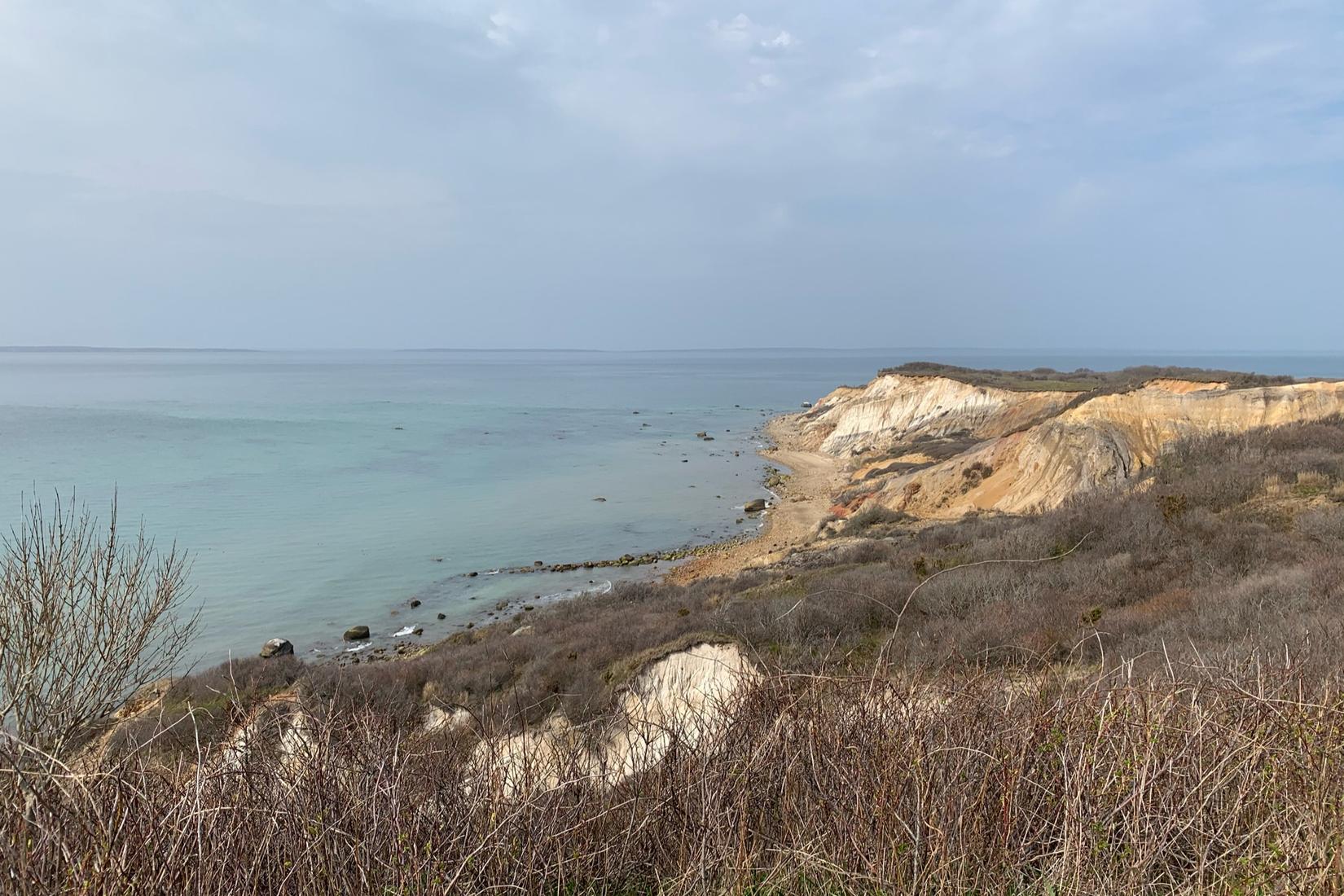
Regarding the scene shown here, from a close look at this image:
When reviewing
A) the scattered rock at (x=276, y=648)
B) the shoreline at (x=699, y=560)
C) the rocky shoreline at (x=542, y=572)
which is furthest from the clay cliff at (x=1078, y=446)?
the scattered rock at (x=276, y=648)

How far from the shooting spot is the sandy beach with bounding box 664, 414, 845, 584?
28297 millimetres

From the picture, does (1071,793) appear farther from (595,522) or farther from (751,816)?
(595,522)

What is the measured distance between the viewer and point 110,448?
5703 cm

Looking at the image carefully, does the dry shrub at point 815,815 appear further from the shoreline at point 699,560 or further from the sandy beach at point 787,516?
the sandy beach at point 787,516

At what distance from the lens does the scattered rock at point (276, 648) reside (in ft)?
66.9

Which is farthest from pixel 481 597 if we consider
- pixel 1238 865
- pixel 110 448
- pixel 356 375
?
pixel 356 375

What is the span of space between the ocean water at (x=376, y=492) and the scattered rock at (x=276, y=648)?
2.05 feet

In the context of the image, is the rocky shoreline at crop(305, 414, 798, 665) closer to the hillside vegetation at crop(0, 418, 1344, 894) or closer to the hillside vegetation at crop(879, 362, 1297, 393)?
the hillside vegetation at crop(0, 418, 1344, 894)

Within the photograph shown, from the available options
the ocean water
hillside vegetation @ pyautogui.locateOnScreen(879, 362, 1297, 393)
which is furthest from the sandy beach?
hillside vegetation @ pyautogui.locateOnScreen(879, 362, 1297, 393)

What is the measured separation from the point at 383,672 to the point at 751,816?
12985 millimetres

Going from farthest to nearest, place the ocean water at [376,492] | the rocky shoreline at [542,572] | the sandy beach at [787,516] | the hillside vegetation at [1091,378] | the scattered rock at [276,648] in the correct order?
the hillside vegetation at [1091,378] < the sandy beach at [787,516] < the ocean water at [376,492] < the rocky shoreline at [542,572] < the scattered rock at [276,648]

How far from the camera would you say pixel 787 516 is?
125 feet

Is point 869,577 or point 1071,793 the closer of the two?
point 1071,793

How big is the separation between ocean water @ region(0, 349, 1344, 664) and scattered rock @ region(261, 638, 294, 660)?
0.63m
